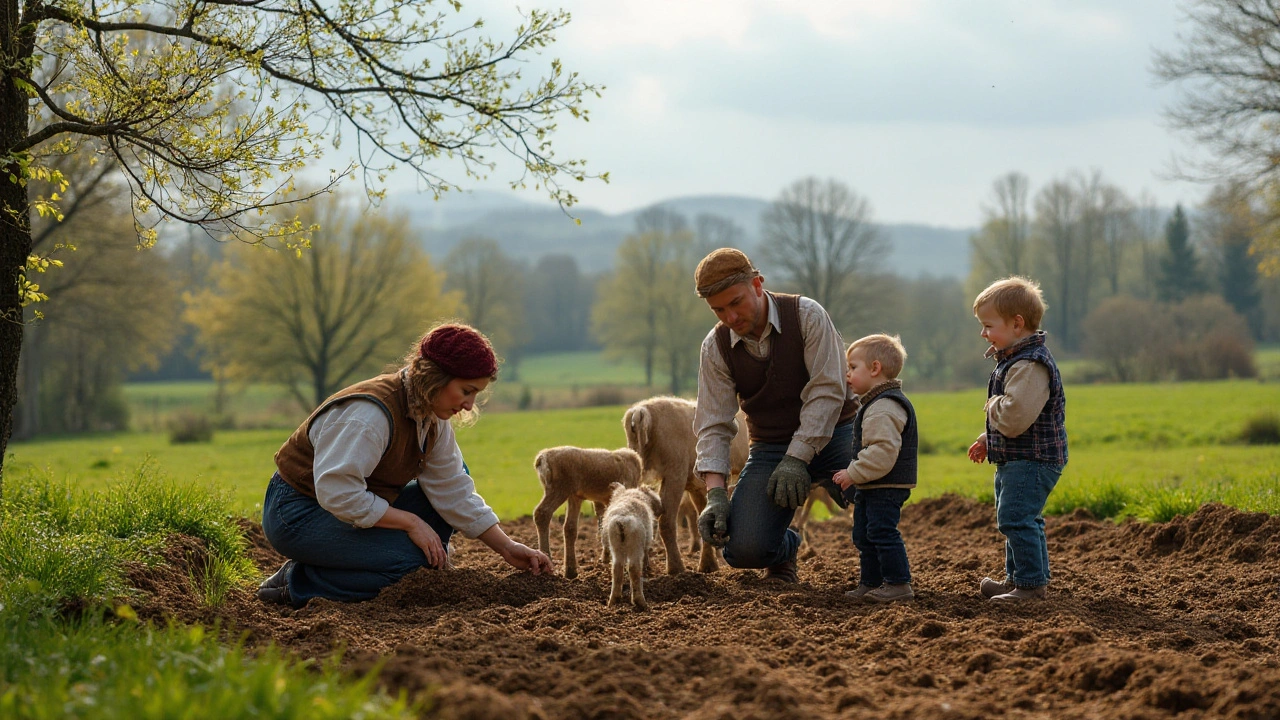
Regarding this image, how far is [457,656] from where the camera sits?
4.43 m

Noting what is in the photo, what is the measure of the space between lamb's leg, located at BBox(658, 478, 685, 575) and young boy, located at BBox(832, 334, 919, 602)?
1.45 m

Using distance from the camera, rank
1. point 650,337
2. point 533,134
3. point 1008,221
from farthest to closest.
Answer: point 1008,221, point 650,337, point 533,134

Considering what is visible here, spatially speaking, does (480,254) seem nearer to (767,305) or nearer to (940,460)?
(940,460)

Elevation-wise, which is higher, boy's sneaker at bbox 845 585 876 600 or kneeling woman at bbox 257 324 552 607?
kneeling woman at bbox 257 324 552 607

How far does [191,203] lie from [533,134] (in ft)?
8.23

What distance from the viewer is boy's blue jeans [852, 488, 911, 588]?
20.0 feet

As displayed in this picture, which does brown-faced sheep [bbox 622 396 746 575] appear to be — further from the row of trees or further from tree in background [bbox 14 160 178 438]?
tree in background [bbox 14 160 178 438]

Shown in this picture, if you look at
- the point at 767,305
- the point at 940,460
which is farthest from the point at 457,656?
the point at 940,460

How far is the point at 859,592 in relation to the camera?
245 inches

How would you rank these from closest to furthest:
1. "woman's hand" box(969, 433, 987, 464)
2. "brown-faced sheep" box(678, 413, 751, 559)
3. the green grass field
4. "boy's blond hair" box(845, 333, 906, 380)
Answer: "boy's blond hair" box(845, 333, 906, 380) → "woman's hand" box(969, 433, 987, 464) → "brown-faced sheep" box(678, 413, 751, 559) → the green grass field

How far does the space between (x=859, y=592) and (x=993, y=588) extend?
0.89m

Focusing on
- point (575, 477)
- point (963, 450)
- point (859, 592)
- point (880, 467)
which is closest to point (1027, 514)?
point (880, 467)

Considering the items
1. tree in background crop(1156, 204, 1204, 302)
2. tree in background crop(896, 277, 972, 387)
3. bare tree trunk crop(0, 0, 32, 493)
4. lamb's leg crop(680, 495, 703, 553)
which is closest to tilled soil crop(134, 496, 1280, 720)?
lamb's leg crop(680, 495, 703, 553)

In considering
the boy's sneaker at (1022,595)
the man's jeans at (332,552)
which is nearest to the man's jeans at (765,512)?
the boy's sneaker at (1022,595)
